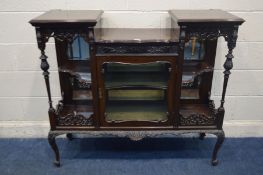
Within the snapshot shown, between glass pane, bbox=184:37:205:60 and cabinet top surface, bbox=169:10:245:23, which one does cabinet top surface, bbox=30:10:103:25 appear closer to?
cabinet top surface, bbox=169:10:245:23

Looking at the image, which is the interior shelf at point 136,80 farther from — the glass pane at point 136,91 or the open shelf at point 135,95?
the open shelf at point 135,95

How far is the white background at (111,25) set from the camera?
6.41ft

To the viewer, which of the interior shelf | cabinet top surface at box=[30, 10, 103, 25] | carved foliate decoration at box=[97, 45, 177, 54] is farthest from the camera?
the interior shelf

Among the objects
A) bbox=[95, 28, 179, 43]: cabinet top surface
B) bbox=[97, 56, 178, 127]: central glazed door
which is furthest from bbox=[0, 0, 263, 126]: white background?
bbox=[97, 56, 178, 127]: central glazed door

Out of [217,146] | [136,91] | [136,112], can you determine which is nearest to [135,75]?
[136,91]

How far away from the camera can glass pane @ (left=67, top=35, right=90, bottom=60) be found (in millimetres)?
2006

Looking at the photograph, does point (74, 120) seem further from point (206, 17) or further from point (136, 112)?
point (206, 17)

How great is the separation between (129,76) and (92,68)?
0.31 meters

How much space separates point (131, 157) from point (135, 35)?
3.09 feet

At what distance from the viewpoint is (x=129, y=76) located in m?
1.89

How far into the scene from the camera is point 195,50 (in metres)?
2.01

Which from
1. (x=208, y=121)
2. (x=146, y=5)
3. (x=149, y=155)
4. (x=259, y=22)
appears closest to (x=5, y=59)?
(x=146, y=5)

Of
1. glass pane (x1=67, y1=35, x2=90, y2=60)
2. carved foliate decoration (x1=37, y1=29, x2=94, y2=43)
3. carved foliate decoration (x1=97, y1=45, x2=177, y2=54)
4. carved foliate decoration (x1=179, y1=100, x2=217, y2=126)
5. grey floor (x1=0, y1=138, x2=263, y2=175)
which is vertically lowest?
grey floor (x1=0, y1=138, x2=263, y2=175)

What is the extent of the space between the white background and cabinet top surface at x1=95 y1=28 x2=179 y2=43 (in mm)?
92
